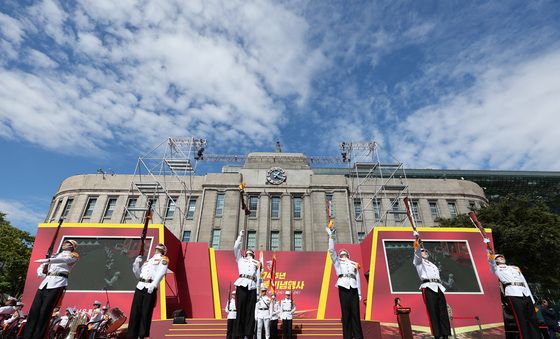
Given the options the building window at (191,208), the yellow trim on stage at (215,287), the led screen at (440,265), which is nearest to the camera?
the led screen at (440,265)

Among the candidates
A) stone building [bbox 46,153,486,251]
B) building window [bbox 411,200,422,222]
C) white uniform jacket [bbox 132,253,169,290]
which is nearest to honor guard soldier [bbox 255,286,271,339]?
white uniform jacket [bbox 132,253,169,290]

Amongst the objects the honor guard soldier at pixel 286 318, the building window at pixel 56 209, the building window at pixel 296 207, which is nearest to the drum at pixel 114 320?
the honor guard soldier at pixel 286 318

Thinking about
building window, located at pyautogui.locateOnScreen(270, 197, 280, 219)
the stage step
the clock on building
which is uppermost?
the clock on building

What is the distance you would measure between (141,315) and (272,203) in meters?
23.5

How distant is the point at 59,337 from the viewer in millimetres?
9961

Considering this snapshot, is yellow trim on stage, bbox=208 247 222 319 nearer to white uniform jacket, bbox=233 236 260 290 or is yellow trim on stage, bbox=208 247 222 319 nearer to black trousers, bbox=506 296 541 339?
white uniform jacket, bbox=233 236 260 290

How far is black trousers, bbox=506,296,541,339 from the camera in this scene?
6707 millimetres

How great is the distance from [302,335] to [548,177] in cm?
5443

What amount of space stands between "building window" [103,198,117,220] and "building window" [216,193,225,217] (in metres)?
12.1

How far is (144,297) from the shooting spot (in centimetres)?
698

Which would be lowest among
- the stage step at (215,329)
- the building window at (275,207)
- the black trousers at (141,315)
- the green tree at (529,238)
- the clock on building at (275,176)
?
the stage step at (215,329)

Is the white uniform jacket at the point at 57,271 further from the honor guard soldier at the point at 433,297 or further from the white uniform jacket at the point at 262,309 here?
the honor guard soldier at the point at 433,297

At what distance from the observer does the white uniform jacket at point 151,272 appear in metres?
7.02

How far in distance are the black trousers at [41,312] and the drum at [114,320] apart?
5.23 meters
